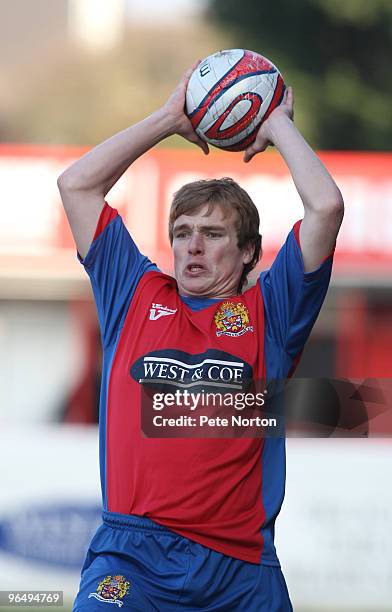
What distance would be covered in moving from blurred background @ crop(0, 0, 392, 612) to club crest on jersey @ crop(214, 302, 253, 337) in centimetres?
401

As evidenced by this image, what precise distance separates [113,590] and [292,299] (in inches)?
42.2

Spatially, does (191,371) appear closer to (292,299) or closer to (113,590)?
(292,299)

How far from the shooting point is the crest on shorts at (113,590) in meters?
3.40

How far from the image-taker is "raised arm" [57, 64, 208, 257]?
3842 millimetres

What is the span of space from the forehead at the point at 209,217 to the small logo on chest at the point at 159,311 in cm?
29

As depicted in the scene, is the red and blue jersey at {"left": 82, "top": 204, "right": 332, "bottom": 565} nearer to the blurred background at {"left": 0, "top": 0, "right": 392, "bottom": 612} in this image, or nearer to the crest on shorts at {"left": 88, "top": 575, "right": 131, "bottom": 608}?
the crest on shorts at {"left": 88, "top": 575, "right": 131, "bottom": 608}

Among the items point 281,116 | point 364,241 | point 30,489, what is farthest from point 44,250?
point 281,116

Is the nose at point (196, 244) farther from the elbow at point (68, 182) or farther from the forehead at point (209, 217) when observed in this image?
the elbow at point (68, 182)

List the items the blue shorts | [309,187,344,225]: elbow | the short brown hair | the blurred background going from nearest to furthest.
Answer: the blue shorts, [309,187,344,225]: elbow, the short brown hair, the blurred background

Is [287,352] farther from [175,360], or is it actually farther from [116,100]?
[116,100]

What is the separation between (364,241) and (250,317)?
25.7 feet

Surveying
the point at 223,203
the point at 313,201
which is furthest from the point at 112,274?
the point at 313,201

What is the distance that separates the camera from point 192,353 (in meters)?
3.72

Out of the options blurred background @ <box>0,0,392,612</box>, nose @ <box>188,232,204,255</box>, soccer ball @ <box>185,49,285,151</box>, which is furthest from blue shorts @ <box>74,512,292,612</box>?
blurred background @ <box>0,0,392,612</box>
